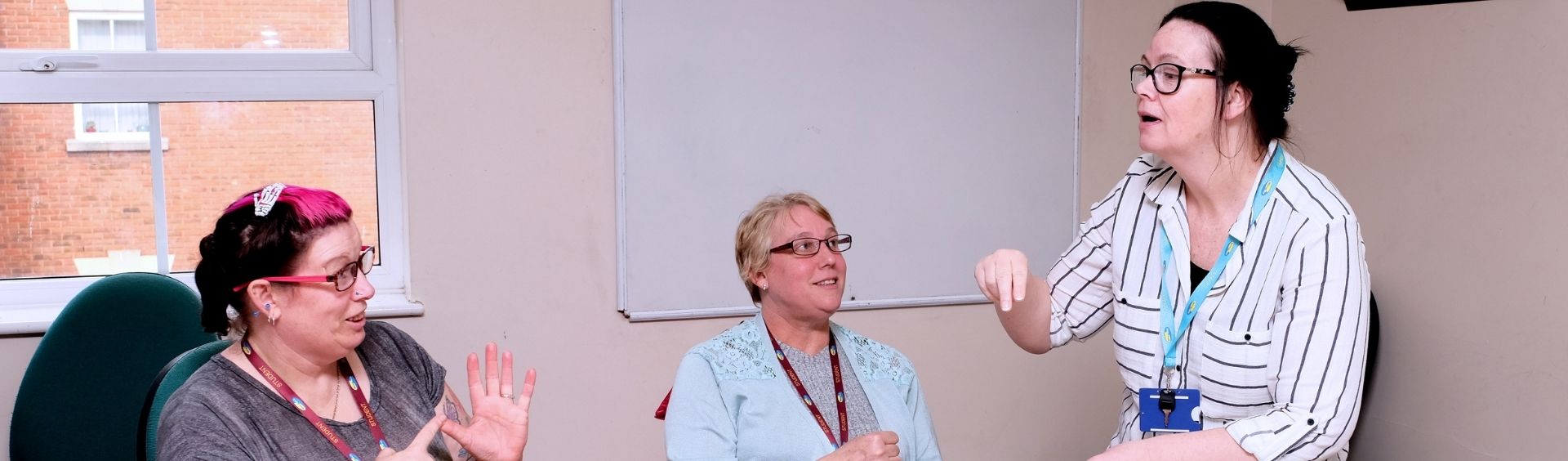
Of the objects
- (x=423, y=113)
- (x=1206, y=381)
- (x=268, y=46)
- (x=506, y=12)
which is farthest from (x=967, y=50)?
(x=268, y=46)

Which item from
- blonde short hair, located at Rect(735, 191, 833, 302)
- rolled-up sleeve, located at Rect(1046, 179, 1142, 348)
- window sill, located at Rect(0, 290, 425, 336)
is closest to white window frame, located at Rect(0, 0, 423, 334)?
window sill, located at Rect(0, 290, 425, 336)

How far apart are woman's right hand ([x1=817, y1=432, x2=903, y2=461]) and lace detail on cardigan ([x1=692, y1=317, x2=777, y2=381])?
0.75 ft

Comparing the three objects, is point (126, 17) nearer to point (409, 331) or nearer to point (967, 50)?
point (409, 331)

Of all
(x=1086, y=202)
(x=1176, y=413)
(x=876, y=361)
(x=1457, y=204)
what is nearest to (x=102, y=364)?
(x=876, y=361)

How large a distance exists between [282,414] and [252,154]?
1.48 metres

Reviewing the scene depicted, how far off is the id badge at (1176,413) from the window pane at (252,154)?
2.20m

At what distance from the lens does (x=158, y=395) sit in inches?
68.1

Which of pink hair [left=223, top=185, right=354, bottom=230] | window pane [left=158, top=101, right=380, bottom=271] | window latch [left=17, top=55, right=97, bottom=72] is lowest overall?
pink hair [left=223, top=185, right=354, bottom=230]

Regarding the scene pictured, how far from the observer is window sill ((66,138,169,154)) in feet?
9.28

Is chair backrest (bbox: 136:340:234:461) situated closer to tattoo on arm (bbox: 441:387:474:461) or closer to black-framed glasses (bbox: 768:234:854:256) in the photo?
tattoo on arm (bbox: 441:387:474:461)

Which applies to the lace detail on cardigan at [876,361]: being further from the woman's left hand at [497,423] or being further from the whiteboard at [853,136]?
the whiteboard at [853,136]

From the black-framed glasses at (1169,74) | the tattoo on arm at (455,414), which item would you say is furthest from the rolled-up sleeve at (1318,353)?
the tattoo on arm at (455,414)

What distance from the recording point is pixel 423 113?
292 cm

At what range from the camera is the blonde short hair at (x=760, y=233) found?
215 centimetres
